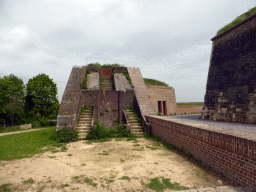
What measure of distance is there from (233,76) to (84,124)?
819 centimetres

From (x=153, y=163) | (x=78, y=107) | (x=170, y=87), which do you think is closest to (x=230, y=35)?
(x=153, y=163)

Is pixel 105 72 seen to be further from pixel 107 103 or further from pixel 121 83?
pixel 107 103

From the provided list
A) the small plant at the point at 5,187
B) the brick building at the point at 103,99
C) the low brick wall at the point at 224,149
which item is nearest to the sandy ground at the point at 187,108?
the brick building at the point at 103,99

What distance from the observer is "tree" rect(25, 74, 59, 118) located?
22.4 meters

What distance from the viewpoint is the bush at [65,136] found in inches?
289

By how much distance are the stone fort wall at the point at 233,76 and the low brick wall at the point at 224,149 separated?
323cm

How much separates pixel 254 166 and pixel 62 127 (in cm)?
772

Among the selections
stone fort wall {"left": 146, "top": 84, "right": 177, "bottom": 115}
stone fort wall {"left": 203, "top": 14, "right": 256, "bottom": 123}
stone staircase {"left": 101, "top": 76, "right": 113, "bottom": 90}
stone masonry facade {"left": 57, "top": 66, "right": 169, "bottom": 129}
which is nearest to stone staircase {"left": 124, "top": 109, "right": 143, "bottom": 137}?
stone masonry facade {"left": 57, "top": 66, "right": 169, "bottom": 129}

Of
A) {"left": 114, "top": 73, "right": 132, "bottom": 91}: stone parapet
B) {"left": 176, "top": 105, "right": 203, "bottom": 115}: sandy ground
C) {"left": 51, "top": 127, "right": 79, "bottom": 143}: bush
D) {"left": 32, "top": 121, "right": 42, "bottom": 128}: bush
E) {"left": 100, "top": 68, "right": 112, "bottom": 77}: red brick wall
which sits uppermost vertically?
{"left": 100, "top": 68, "right": 112, "bottom": 77}: red brick wall

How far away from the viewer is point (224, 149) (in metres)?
3.57

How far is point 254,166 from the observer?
2.86 meters

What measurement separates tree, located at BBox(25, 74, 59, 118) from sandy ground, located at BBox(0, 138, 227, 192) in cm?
1958

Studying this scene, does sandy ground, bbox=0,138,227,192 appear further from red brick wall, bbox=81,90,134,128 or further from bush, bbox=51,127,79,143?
red brick wall, bbox=81,90,134,128

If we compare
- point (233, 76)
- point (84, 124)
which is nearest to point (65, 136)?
point (84, 124)
